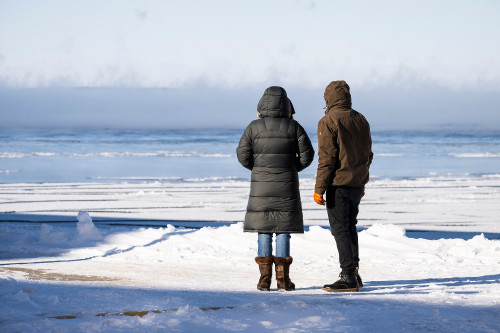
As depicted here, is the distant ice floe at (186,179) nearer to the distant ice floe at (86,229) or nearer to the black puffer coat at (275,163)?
the distant ice floe at (86,229)

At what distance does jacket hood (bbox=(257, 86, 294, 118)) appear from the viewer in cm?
604

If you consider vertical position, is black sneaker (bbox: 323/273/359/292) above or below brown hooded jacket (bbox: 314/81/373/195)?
below

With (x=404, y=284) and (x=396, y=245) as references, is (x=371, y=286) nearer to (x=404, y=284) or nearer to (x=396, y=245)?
(x=404, y=284)

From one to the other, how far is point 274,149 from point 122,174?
1816cm

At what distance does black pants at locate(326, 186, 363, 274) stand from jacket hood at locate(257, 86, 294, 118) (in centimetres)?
73

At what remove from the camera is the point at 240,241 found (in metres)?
9.18

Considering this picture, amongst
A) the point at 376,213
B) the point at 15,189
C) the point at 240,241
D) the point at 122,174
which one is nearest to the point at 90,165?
the point at 122,174

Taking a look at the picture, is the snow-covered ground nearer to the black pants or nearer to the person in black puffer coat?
the black pants

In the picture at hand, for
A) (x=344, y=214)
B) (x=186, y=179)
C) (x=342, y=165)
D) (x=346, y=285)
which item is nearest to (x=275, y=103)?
(x=342, y=165)

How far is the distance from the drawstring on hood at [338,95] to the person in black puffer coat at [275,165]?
0.34 metres

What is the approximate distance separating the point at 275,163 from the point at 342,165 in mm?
537

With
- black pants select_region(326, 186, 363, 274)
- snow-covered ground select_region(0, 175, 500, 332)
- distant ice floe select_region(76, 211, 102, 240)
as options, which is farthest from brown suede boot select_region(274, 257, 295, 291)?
distant ice floe select_region(76, 211, 102, 240)

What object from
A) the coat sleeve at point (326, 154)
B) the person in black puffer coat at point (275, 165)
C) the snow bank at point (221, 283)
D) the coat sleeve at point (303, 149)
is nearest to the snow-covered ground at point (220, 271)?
the snow bank at point (221, 283)

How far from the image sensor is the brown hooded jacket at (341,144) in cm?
586
